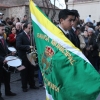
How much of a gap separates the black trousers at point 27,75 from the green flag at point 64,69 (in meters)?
3.76

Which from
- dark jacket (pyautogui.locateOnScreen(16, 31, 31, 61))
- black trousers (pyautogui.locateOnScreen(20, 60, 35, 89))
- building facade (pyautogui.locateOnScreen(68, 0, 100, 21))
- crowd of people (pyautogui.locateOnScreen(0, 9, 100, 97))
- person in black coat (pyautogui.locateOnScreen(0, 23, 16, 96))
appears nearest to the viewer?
crowd of people (pyautogui.locateOnScreen(0, 9, 100, 97))

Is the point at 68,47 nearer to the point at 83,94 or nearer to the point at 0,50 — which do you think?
the point at 83,94

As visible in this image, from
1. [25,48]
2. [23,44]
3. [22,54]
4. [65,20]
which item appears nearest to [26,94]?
[22,54]

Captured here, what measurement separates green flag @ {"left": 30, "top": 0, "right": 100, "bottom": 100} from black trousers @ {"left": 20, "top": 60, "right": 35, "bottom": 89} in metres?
3.76

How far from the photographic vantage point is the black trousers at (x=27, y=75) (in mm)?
Answer: 7117

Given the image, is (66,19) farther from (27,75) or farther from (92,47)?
(92,47)

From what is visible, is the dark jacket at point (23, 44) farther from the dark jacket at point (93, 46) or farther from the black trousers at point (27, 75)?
the dark jacket at point (93, 46)

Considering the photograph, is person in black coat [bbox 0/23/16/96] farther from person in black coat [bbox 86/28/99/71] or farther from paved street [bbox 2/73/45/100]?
person in black coat [bbox 86/28/99/71]

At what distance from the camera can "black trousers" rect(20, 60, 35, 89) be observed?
23.4 ft

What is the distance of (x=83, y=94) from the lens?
2969 mm

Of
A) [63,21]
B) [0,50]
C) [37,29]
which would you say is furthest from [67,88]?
[0,50]

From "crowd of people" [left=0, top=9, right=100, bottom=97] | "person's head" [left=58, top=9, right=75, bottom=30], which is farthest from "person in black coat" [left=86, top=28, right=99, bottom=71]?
"person's head" [left=58, top=9, right=75, bottom=30]

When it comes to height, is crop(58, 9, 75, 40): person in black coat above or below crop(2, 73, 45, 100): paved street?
above

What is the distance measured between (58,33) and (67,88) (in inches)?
25.7
